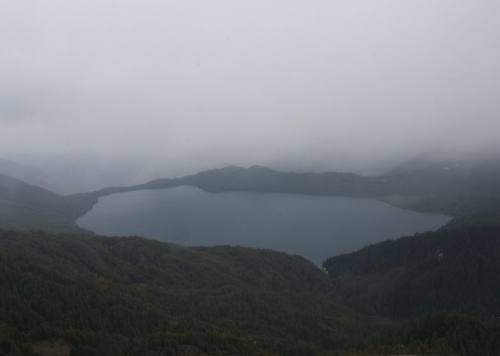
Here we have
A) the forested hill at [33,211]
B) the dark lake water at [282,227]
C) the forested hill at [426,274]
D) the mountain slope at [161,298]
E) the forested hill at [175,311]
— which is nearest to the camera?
the forested hill at [175,311]

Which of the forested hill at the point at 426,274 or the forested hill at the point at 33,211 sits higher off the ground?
the forested hill at the point at 33,211

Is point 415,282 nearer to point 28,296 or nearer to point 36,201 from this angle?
point 28,296

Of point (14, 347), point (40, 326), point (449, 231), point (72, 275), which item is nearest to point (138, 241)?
point (72, 275)

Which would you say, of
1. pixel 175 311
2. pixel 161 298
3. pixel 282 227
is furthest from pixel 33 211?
pixel 175 311

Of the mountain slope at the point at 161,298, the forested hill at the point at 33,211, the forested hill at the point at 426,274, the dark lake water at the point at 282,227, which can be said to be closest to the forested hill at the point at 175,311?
the mountain slope at the point at 161,298

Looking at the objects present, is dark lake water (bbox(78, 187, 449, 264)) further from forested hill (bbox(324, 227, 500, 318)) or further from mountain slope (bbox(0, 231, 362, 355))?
mountain slope (bbox(0, 231, 362, 355))

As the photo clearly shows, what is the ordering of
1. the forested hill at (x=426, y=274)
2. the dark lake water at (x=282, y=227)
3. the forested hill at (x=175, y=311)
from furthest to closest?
1. the dark lake water at (x=282, y=227)
2. the forested hill at (x=426, y=274)
3. the forested hill at (x=175, y=311)

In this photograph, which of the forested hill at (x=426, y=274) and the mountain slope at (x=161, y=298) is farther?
the forested hill at (x=426, y=274)

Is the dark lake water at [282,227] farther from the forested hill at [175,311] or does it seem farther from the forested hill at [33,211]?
the forested hill at [175,311]
